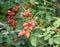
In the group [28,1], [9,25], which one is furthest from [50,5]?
[9,25]

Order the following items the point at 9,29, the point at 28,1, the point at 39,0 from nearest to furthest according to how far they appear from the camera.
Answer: the point at 9,29 < the point at 28,1 < the point at 39,0

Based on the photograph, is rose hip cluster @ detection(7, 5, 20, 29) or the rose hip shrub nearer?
the rose hip shrub

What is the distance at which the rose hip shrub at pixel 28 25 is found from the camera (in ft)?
5.19

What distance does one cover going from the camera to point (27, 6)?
186cm

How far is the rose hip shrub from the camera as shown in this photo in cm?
158

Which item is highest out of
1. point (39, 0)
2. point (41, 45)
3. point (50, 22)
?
point (39, 0)

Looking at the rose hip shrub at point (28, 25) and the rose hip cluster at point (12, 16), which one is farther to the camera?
the rose hip cluster at point (12, 16)

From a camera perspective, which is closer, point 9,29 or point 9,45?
point 9,29

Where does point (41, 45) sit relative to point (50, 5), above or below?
below

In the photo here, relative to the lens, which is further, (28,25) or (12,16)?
(12,16)

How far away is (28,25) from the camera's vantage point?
1.43m

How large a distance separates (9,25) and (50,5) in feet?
1.80

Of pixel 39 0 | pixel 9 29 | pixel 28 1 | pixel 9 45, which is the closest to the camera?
pixel 9 29

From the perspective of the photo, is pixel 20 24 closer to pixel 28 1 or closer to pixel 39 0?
pixel 28 1
